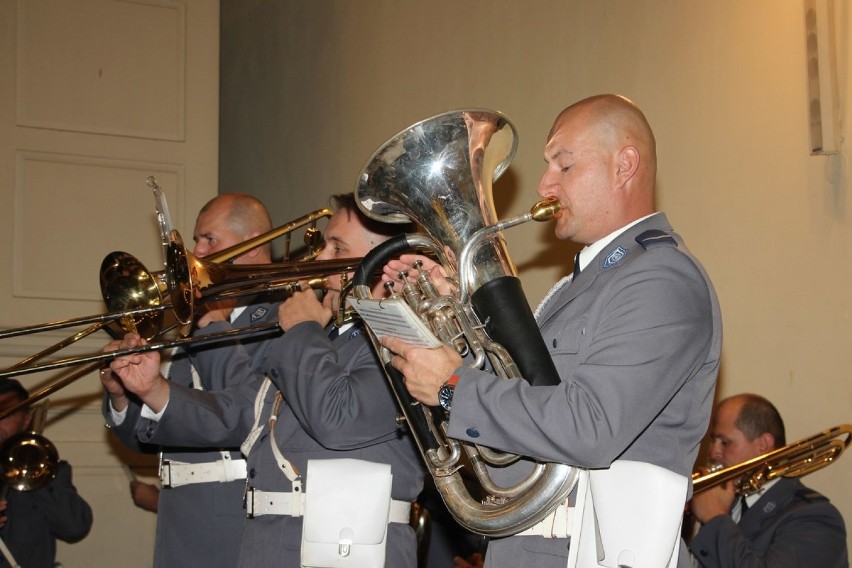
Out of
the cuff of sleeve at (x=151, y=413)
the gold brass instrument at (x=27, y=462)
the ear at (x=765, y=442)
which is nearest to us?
the cuff of sleeve at (x=151, y=413)

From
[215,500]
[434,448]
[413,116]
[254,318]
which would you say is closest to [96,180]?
[413,116]

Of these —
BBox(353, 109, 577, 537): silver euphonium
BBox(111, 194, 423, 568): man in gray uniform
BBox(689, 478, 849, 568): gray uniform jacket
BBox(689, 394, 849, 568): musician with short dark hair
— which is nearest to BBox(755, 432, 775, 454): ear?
BBox(689, 394, 849, 568): musician with short dark hair

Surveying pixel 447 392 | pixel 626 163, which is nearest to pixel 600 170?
pixel 626 163

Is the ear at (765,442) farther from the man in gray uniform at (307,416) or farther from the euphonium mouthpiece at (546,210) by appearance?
the euphonium mouthpiece at (546,210)

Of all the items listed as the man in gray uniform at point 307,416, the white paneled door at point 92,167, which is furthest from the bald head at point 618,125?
the white paneled door at point 92,167

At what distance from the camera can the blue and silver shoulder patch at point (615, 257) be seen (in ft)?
→ 7.21

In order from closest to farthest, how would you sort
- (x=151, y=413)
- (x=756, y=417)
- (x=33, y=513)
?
1. (x=151, y=413)
2. (x=756, y=417)
3. (x=33, y=513)

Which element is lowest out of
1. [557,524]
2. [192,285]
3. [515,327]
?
[557,524]

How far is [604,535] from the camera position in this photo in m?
1.96

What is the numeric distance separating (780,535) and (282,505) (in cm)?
166

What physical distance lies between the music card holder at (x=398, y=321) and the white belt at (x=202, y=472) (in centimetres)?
130

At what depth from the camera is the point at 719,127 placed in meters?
3.51

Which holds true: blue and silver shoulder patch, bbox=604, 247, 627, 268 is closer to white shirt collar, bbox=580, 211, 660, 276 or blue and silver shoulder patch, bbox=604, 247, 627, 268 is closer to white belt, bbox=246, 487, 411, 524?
white shirt collar, bbox=580, 211, 660, 276

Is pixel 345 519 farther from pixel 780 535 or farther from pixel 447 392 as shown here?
pixel 780 535
